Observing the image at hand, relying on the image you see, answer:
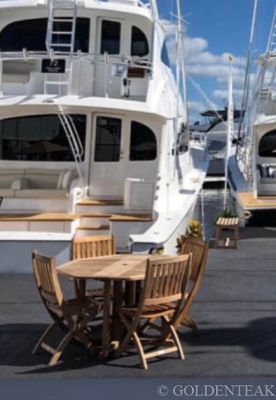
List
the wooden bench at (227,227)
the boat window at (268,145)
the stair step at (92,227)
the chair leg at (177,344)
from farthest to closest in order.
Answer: the boat window at (268,145) < the wooden bench at (227,227) < the stair step at (92,227) < the chair leg at (177,344)

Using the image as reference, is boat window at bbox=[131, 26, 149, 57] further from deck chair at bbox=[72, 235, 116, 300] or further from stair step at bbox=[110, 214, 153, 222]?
deck chair at bbox=[72, 235, 116, 300]

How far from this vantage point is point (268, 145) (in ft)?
Result: 47.5

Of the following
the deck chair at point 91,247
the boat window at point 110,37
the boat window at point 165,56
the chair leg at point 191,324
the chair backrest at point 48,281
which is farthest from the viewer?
the boat window at point 165,56

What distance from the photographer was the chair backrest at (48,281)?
179 inches

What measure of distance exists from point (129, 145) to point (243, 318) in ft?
17.0

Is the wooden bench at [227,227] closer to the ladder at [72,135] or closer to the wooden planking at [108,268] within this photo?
the ladder at [72,135]

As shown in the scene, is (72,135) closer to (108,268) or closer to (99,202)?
(99,202)

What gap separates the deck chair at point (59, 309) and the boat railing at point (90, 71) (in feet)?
17.6

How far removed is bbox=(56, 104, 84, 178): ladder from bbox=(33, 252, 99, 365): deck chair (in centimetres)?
510

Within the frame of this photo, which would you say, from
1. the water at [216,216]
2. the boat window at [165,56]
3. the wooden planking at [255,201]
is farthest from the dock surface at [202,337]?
the boat window at [165,56]

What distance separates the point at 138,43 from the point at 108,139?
199 centimetres

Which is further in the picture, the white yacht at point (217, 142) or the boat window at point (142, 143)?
the white yacht at point (217, 142)

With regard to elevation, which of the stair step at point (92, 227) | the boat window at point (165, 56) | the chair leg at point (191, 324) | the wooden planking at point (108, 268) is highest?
the boat window at point (165, 56)

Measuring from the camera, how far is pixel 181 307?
4.82 m
